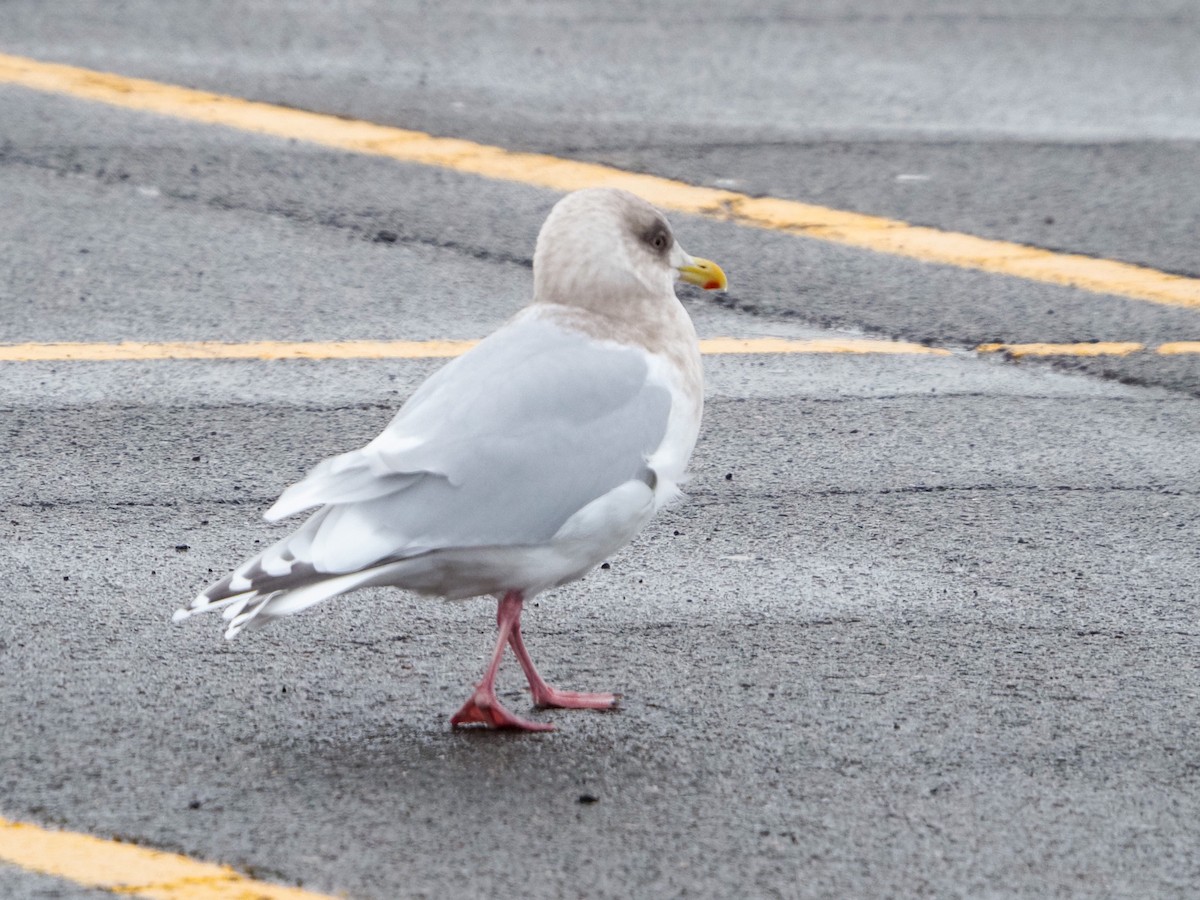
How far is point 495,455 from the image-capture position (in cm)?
355

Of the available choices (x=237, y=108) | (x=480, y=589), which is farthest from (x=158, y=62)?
(x=480, y=589)

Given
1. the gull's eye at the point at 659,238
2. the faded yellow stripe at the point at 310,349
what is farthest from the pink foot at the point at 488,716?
the faded yellow stripe at the point at 310,349

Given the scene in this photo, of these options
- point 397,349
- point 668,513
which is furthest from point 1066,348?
point 397,349

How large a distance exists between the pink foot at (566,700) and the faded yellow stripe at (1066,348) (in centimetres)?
275

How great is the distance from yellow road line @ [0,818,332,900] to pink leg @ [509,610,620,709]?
2.81ft

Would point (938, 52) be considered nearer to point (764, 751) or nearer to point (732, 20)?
point (732, 20)

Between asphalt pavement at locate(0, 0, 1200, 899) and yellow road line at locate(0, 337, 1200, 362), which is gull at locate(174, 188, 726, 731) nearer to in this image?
asphalt pavement at locate(0, 0, 1200, 899)

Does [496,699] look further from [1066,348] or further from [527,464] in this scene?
[1066,348]

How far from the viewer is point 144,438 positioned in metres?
5.28

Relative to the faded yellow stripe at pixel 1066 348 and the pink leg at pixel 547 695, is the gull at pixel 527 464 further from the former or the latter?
the faded yellow stripe at pixel 1066 348

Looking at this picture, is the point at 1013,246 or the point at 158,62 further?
the point at 158,62

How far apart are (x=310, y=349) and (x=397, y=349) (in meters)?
0.29

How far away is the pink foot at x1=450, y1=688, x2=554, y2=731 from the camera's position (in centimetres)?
371

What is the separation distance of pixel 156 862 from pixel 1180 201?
18.7 feet
